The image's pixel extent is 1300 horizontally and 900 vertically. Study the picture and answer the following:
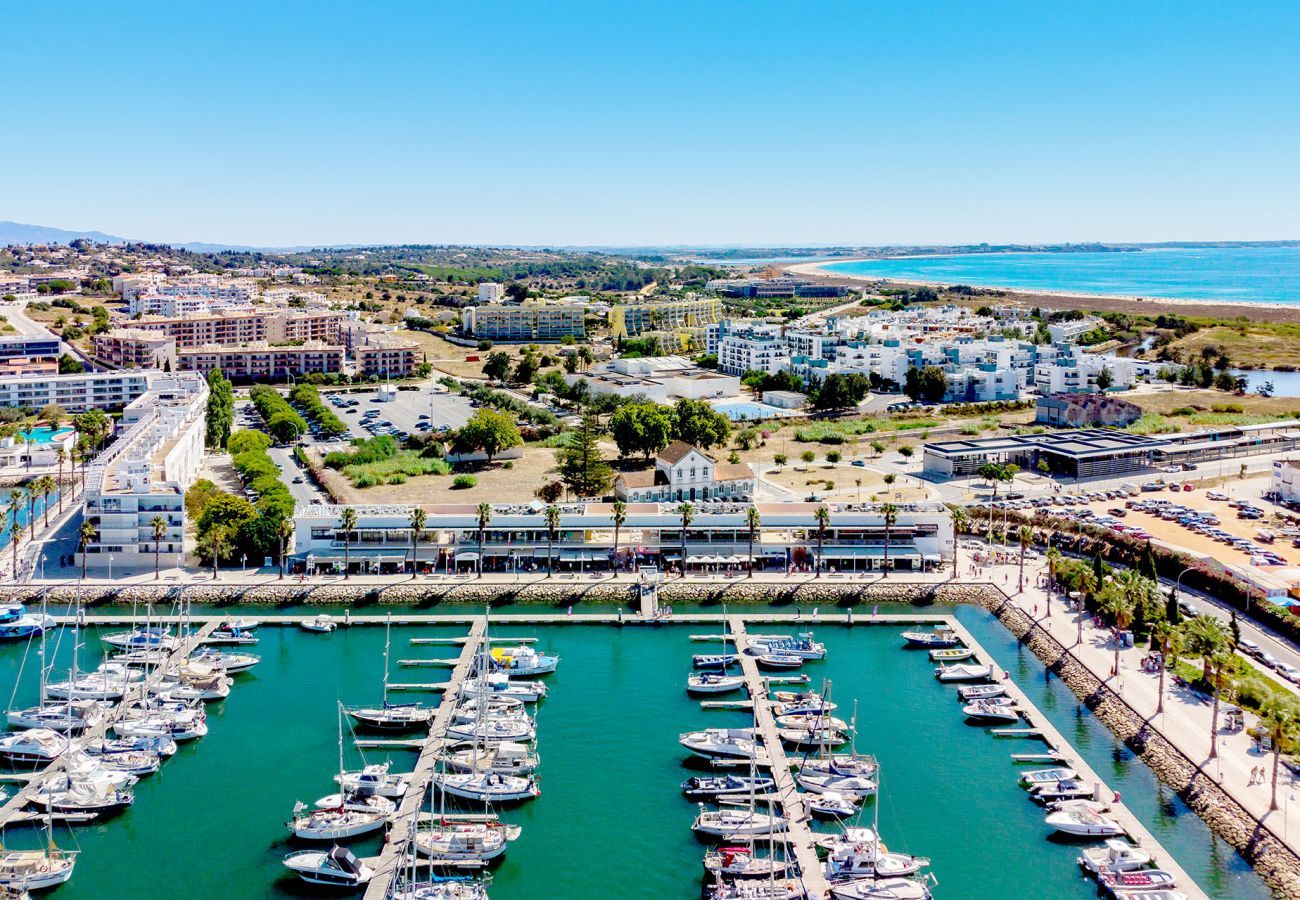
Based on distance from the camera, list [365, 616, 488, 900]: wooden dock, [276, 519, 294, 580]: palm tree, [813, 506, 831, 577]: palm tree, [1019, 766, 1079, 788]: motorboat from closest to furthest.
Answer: [365, 616, 488, 900]: wooden dock < [1019, 766, 1079, 788]: motorboat < [276, 519, 294, 580]: palm tree < [813, 506, 831, 577]: palm tree

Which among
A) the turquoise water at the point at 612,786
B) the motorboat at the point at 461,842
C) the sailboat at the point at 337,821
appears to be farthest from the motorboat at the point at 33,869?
the motorboat at the point at 461,842

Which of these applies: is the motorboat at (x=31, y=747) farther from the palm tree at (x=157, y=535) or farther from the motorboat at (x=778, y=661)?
the motorboat at (x=778, y=661)

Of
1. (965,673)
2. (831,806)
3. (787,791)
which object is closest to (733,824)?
(787,791)

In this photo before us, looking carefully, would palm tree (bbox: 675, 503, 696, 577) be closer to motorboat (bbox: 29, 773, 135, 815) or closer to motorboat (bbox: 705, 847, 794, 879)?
motorboat (bbox: 705, 847, 794, 879)

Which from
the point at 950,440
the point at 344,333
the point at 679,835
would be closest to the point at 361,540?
the point at 679,835

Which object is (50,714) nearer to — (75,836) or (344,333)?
(75,836)

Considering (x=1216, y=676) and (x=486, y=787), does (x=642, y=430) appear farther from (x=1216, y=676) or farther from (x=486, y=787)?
(x=1216, y=676)

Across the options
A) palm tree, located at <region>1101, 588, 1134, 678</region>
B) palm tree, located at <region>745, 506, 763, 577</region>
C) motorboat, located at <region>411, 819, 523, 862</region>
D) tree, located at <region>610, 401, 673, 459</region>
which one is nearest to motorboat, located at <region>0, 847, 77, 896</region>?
motorboat, located at <region>411, 819, 523, 862</region>
